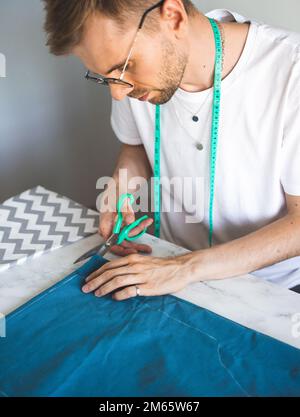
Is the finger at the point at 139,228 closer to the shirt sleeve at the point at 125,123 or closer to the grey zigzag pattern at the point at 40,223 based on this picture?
the grey zigzag pattern at the point at 40,223

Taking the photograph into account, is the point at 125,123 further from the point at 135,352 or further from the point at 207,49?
the point at 135,352

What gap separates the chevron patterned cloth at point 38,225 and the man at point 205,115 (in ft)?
0.29

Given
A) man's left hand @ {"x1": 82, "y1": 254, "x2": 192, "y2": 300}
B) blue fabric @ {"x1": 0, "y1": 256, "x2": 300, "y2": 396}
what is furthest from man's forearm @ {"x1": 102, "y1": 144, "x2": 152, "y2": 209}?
blue fabric @ {"x1": 0, "y1": 256, "x2": 300, "y2": 396}

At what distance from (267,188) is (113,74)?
51cm

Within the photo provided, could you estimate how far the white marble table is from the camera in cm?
98

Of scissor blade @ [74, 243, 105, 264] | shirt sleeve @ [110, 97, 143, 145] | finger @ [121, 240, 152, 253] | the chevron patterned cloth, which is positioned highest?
shirt sleeve @ [110, 97, 143, 145]

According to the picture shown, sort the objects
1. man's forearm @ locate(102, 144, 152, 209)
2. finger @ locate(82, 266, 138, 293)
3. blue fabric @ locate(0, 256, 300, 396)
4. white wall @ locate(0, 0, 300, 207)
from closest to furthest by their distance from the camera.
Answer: blue fabric @ locate(0, 256, 300, 396)
finger @ locate(82, 266, 138, 293)
man's forearm @ locate(102, 144, 152, 209)
white wall @ locate(0, 0, 300, 207)

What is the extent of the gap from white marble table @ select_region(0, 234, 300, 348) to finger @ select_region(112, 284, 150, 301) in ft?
0.24

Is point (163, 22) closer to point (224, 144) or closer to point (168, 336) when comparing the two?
point (224, 144)

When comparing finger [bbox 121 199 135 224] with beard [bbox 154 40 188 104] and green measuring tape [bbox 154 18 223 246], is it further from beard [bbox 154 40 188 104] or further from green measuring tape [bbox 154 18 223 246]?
beard [bbox 154 40 188 104]

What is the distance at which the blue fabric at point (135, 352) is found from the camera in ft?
2.77

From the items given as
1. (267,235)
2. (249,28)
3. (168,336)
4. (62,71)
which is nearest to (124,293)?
(168,336)

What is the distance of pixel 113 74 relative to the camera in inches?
42.6
